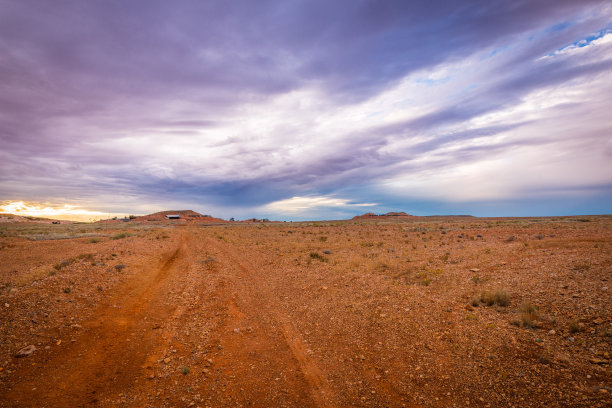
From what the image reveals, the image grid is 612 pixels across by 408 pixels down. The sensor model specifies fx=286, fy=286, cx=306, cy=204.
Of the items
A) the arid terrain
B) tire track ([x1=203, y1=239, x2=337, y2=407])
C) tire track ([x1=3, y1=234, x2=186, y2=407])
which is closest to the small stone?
the arid terrain

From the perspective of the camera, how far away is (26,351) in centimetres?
658

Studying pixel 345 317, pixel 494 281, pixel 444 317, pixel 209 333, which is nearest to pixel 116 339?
pixel 209 333

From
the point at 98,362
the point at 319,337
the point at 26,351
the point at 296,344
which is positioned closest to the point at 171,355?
the point at 98,362

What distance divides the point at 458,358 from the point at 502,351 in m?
1.00

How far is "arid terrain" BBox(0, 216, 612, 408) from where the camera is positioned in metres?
5.27

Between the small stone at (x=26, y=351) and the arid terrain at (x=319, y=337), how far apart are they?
1.9 inches

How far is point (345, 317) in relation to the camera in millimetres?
8867

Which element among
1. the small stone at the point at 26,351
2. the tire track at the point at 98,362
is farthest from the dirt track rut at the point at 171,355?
the small stone at the point at 26,351

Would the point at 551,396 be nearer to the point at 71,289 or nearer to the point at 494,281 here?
the point at 494,281

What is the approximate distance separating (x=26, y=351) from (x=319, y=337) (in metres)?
6.88

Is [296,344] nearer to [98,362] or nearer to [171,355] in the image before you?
[171,355]

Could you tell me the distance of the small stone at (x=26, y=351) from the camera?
6.47 metres

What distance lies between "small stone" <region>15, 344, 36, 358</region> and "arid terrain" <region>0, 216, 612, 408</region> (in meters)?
0.05

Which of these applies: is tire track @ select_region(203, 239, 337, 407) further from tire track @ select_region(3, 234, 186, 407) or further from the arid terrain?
tire track @ select_region(3, 234, 186, 407)
